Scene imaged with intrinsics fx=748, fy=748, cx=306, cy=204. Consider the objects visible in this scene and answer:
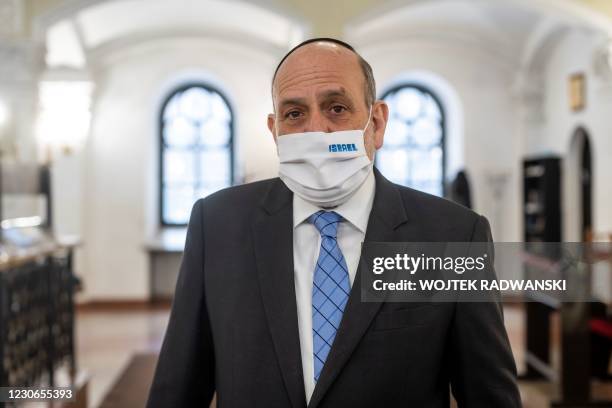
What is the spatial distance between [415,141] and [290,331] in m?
11.3

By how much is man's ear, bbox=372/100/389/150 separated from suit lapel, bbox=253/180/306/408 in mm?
234

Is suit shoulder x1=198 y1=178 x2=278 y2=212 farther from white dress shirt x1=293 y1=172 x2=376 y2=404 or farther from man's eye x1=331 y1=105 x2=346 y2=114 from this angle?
man's eye x1=331 y1=105 x2=346 y2=114

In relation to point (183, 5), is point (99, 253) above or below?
below

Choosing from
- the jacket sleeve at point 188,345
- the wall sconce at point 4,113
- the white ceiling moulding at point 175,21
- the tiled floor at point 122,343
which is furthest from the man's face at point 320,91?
the white ceiling moulding at point 175,21

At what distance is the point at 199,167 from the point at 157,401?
11.3m

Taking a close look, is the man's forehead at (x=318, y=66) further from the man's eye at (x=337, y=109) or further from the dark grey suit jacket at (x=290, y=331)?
the dark grey suit jacket at (x=290, y=331)

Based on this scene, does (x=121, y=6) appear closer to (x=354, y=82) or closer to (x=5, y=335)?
(x=5, y=335)

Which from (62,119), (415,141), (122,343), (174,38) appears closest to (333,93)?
(62,119)

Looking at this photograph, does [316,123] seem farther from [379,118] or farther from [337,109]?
[379,118]

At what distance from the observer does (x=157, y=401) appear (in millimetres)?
1518

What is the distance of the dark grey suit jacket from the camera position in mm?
1414

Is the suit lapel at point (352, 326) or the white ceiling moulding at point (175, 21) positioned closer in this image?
the suit lapel at point (352, 326)

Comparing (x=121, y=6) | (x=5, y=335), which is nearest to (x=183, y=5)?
(x=121, y=6)

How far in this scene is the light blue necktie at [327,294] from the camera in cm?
144
